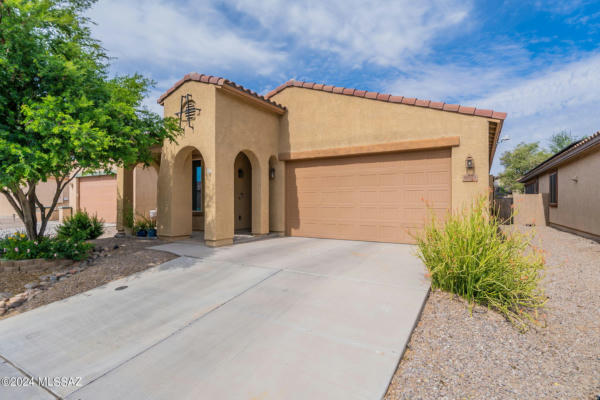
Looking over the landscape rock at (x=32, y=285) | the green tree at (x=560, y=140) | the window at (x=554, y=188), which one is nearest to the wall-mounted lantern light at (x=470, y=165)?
the landscape rock at (x=32, y=285)

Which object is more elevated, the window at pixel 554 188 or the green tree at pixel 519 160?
the green tree at pixel 519 160

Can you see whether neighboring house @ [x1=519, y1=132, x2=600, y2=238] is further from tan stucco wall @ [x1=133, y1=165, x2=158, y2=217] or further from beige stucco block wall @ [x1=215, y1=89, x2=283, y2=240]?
tan stucco wall @ [x1=133, y1=165, x2=158, y2=217]

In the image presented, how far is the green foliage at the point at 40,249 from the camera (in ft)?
18.9

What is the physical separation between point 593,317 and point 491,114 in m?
4.89

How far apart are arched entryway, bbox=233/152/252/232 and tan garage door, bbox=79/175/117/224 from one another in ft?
26.3

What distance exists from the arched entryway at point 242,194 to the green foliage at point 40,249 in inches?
201

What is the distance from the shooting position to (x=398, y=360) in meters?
2.63

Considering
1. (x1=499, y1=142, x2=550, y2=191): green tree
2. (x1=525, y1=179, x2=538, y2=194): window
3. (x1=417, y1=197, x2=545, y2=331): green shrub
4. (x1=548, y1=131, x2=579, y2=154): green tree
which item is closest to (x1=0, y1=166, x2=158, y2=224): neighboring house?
(x1=417, y1=197, x2=545, y2=331): green shrub

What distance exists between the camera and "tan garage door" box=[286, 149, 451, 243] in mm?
7652

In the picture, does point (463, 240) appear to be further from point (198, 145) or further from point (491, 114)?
point (198, 145)

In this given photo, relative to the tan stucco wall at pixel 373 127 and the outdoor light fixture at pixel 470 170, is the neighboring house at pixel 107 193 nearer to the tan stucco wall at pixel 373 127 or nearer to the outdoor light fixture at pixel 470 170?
the tan stucco wall at pixel 373 127

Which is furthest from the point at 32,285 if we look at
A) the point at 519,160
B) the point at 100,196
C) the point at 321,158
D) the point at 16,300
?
the point at 519,160

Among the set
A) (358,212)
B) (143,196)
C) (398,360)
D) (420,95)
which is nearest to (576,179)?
(420,95)

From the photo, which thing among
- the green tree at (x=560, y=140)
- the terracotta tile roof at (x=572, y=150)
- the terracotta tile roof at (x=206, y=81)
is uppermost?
the green tree at (x=560, y=140)
